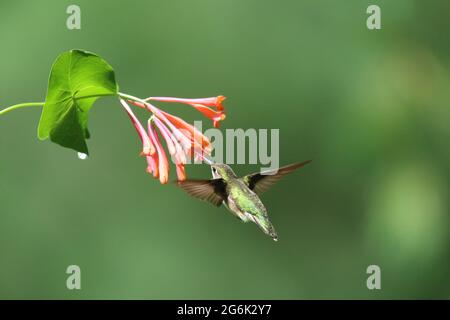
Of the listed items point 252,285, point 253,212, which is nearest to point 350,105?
point 252,285

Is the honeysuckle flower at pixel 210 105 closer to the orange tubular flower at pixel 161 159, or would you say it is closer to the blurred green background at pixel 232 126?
the orange tubular flower at pixel 161 159

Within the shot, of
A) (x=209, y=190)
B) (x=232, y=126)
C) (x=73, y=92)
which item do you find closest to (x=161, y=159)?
(x=73, y=92)

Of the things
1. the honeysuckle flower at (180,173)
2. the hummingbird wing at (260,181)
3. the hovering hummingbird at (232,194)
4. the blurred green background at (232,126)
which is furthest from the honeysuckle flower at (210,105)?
the blurred green background at (232,126)

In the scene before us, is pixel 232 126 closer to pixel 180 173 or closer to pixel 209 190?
pixel 209 190

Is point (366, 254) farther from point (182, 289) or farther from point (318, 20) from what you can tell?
point (318, 20)

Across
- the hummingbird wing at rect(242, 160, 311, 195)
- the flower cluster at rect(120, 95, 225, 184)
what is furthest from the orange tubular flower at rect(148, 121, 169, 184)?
the hummingbird wing at rect(242, 160, 311, 195)

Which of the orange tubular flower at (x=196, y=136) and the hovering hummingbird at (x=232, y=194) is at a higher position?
the orange tubular flower at (x=196, y=136)

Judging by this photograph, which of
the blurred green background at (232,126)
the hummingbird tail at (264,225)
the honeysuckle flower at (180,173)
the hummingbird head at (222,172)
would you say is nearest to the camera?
the honeysuckle flower at (180,173)
